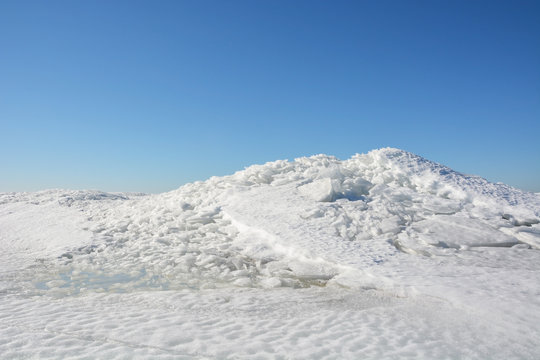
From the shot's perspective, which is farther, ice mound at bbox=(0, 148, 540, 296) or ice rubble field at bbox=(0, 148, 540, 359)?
ice mound at bbox=(0, 148, 540, 296)

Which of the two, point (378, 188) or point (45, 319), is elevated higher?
point (378, 188)

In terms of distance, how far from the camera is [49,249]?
9.77m

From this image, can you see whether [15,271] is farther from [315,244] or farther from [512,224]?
[512,224]

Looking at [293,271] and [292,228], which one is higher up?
[292,228]

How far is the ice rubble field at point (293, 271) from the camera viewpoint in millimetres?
3900

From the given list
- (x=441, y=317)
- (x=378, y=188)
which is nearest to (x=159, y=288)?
(x=441, y=317)

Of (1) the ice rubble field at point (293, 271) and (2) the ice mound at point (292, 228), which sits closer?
(1) the ice rubble field at point (293, 271)

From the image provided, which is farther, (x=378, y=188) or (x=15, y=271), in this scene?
(x=378, y=188)

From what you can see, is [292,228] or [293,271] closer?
[293,271]

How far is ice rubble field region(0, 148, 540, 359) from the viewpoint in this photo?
3.90 metres

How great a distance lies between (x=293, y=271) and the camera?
6.99 m

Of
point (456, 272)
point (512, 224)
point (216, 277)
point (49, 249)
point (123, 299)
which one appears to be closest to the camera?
point (123, 299)

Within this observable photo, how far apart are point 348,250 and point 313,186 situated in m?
3.90

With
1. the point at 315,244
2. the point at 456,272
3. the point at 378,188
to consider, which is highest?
the point at 378,188
